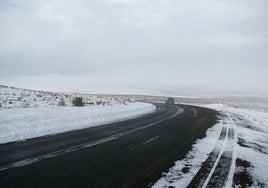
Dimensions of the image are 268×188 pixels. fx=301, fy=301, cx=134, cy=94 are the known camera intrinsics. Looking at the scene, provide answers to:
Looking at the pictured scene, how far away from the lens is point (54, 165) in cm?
753

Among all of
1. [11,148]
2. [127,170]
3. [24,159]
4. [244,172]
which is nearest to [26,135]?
[11,148]

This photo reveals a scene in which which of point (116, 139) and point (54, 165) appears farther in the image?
point (116, 139)

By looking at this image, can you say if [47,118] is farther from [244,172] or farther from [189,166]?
[244,172]

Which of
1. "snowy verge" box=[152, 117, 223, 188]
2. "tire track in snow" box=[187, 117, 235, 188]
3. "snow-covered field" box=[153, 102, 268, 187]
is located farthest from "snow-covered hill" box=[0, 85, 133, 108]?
"tire track in snow" box=[187, 117, 235, 188]

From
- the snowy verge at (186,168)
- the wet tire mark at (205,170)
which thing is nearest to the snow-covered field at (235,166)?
the snowy verge at (186,168)

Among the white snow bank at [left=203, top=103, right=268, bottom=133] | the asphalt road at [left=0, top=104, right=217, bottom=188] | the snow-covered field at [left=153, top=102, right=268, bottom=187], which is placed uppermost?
the asphalt road at [left=0, top=104, right=217, bottom=188]

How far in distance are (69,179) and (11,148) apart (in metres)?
3.95

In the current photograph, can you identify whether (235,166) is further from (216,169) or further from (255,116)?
(255,116)

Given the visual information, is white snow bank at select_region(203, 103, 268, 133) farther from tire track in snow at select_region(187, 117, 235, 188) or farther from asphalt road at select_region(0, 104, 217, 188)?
asphalt road at select_region(0, 104, 217, 188)

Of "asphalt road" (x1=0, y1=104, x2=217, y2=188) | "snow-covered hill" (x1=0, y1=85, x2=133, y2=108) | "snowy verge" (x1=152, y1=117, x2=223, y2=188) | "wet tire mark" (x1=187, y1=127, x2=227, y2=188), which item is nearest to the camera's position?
"asphalt road" (x1=0, y1=104, x2=217, y2=188)

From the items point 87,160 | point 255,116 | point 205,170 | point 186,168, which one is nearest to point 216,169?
point 205,170

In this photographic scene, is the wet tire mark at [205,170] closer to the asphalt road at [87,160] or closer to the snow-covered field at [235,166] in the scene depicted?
the snow-covered field at [235,166]

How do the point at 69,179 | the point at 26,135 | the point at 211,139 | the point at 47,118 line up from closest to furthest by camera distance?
1. the point at 69,179
2. the point at 26,135
3. the point at 211,139
4. the point at 47,118

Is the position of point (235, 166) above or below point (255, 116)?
above
